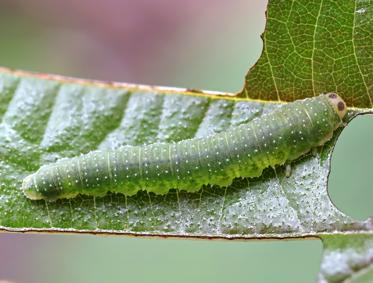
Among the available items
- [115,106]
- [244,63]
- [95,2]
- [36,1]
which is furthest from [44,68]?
[115,106]

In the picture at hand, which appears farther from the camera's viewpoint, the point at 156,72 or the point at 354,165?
the point at 156,72

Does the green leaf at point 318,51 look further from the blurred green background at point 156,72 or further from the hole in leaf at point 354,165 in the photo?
the blurred green background at point 156,72

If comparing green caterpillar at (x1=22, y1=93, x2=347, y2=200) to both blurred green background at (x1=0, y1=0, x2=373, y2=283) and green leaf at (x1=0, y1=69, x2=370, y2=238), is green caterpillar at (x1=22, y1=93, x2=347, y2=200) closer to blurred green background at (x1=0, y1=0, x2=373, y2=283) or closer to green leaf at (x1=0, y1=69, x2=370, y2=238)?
green leaf at (x1=0, y1=69, x2=370, y2=238)

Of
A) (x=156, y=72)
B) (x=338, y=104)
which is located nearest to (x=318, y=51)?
(x=338, y=104)

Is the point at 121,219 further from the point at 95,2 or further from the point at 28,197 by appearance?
the point at 95,2

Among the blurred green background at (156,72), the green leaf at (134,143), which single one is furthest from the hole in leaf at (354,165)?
the green leaf at (134,143)

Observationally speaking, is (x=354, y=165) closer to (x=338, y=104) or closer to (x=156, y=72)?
(x=338, y=104)
